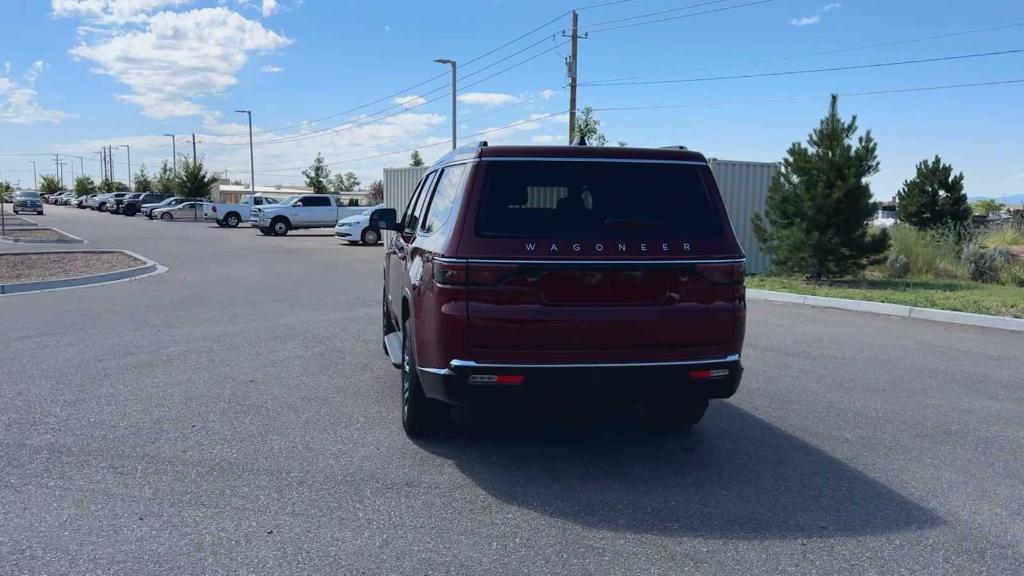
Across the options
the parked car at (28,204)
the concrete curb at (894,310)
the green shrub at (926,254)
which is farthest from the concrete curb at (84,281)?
the parked car at (28,204)

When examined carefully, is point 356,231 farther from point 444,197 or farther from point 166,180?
point 166,180

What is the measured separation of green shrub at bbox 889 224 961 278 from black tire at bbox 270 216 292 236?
25.6 meters

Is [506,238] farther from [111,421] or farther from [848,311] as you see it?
[848,311]

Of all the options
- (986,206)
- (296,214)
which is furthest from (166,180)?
(986,206)

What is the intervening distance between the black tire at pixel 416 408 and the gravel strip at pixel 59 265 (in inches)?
470

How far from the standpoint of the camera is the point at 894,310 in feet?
37.7

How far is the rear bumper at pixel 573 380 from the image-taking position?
4324 millimetres

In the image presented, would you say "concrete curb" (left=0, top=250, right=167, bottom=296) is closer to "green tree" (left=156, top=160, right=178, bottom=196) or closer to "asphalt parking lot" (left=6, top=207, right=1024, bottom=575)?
"asphalt parking lot" (left=6, top=207, right=1024, bottom=575)

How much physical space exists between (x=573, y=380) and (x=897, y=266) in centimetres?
1494

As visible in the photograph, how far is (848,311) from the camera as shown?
11.9 meters

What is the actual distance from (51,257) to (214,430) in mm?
16947

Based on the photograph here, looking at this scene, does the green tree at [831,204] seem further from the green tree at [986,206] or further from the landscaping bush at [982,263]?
the green tree at [986,206]

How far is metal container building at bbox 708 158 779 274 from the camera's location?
18141 mm

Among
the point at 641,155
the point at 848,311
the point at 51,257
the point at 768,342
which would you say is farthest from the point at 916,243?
the point at 51,257
